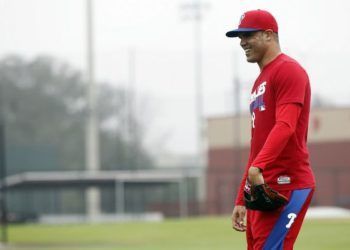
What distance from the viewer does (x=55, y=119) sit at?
4912 centimetres

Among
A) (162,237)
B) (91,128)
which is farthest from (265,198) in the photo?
(91,128)

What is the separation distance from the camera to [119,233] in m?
25.0

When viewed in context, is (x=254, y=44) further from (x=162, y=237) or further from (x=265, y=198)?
(x=162, y=237)

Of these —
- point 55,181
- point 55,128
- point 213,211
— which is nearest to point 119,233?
point 55,181

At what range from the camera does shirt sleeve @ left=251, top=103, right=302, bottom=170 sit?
5.05 metres

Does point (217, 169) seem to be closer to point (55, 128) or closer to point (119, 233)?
point (55, 128)

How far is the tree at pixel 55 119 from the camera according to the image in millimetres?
41812

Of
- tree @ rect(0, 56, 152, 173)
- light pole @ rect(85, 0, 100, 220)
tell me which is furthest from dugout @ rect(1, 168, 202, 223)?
tree @ rect(0, 56, 152, 173)

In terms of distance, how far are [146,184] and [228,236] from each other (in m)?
17.6

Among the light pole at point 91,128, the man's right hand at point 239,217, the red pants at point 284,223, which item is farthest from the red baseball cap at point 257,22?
the light pole at point 91,128

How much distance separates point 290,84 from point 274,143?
0.34 meters

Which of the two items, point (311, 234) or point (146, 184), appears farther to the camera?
point (146, 184)

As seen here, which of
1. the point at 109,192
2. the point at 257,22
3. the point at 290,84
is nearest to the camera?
the point at 290,84

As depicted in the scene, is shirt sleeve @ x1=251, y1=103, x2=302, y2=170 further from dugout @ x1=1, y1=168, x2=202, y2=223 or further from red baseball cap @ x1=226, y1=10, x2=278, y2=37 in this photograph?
dugout @ x1=1, y1=168, x2=202, y2=223
